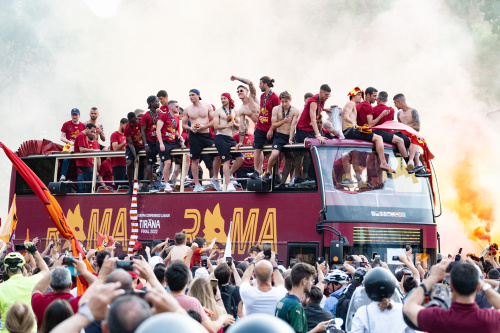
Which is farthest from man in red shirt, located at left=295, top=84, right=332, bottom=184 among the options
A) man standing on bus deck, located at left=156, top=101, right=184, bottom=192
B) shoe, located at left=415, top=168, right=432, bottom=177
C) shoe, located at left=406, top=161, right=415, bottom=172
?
man standing on bus deck, located at left=156, top=101, right=184, bottom=192

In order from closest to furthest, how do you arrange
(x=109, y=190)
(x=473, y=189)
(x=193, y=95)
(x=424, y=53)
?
(x=193, y=95)
(x=109, y=190)
(x=473, y=189)
(x=424, y=53)

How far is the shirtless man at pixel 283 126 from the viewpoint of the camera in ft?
50.6

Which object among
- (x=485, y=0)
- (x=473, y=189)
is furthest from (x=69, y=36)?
(x=473, y=189)

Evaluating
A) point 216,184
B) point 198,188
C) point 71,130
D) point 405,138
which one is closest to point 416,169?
point 405,138

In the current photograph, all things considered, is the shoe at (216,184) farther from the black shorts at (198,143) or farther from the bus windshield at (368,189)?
the bus windshield at (368,189)

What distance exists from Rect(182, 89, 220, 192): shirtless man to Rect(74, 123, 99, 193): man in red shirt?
3.04 m

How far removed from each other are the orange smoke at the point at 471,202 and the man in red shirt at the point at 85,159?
1492cm

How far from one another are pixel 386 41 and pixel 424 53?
236 centimetres

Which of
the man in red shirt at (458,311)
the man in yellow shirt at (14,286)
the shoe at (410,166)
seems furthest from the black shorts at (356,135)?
the man in red shirt at (458,311)

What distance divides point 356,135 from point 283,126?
1.34m

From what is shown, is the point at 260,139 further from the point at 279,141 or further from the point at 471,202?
the point at 471,202

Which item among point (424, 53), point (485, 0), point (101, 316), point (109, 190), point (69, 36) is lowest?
point (101, 316)

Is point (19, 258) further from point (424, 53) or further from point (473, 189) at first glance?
point (424, 53)

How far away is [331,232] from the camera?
47.2 feet
